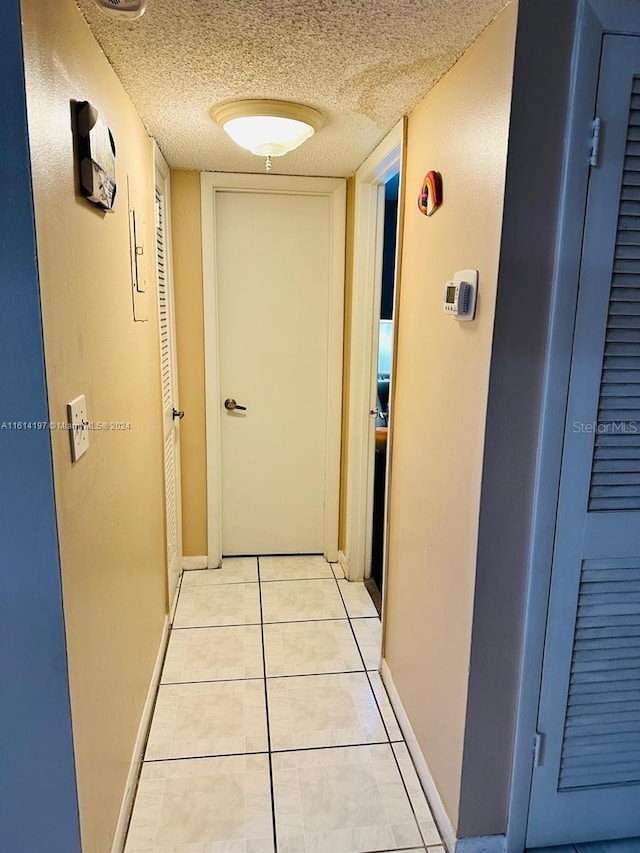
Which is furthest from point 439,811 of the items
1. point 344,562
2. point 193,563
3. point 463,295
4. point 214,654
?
point 193,563

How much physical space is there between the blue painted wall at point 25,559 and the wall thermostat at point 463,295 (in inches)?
37.5

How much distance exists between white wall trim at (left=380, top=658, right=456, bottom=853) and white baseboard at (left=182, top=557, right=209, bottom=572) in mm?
1306

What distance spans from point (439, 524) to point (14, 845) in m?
1.24

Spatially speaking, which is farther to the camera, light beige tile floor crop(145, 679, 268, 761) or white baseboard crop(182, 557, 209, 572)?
white baseboard crop(182, 557, 209, 572)

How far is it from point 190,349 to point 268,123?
4.48ft

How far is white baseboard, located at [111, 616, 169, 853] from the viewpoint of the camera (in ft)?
5.21

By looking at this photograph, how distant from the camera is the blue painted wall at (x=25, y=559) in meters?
0.99

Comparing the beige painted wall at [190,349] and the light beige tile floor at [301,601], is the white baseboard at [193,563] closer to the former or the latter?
the beige painted wall at [190,349]

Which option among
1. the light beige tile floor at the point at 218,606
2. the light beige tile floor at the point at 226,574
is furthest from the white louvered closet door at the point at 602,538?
the light beige tile floor at the point at 226,574

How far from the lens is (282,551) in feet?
11.2

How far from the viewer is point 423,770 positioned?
182 centimetres

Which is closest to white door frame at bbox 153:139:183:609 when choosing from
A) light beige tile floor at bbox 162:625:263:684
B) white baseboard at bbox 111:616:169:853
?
light beige tile floor at bbox 162:625:263:684

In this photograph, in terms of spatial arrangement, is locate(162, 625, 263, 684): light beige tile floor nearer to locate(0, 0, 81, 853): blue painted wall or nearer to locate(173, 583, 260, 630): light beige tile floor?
locate(173, 583, 260, 630): light beige tile floor

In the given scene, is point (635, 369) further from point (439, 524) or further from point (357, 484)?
point (357, 484)
